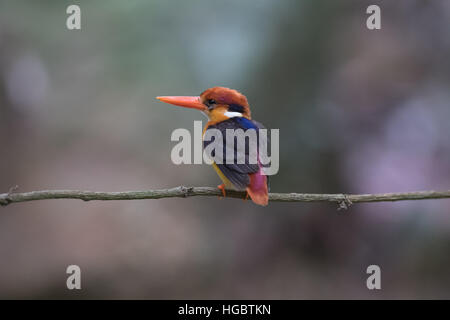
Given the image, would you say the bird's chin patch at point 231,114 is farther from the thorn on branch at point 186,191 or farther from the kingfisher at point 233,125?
the thorn on branch at point 186,191

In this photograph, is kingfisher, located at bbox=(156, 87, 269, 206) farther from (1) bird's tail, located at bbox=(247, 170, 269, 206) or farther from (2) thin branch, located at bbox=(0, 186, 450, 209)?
(2) thin branch, located at bbox=(0, 186, 450, 209)

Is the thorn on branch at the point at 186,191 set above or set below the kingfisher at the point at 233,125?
below

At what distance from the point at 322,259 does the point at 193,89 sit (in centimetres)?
148

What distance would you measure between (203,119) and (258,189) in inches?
66.2

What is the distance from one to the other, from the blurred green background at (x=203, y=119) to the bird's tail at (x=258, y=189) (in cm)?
147

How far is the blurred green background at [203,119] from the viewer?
3145mm

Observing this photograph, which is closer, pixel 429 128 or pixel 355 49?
pixel 429 128

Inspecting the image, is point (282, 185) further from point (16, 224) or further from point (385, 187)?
point (16, 224)

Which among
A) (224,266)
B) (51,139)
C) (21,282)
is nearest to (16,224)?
(21,282)

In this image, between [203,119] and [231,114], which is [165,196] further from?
[203,119]

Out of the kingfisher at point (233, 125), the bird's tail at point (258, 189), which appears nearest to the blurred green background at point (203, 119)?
the kingfisher at point (233, 125)

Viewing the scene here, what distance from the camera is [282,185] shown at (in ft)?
10.6

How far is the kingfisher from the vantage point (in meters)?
1.71
